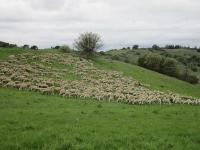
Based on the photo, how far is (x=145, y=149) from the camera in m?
14.9

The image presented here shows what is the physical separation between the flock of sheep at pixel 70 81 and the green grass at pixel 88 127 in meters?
5.74

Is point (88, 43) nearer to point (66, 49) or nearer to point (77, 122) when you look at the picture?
point (66, 49)

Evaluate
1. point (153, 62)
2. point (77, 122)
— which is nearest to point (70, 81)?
point (77, 122)

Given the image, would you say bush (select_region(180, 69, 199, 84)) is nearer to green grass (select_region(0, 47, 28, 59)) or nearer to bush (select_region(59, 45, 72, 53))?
bush (select_region(59, 45, 72, 53))

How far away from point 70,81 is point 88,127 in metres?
22.4

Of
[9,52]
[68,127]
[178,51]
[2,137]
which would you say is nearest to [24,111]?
[68,127]

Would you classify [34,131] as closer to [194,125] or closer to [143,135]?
[143,135]

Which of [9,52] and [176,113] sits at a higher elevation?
[9,52]

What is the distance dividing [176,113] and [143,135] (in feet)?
31.5

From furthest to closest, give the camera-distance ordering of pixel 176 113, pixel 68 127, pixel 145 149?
pixel 176 113 → pixel 68 127 → pixel 145 149

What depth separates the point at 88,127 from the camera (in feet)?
59.9

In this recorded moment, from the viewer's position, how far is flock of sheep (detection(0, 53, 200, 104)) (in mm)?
33116

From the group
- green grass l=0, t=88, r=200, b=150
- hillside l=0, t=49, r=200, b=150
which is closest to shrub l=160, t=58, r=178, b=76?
hillside l=0, t=49, r=200, b=150

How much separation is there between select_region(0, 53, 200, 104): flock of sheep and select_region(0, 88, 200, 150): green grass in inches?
226
